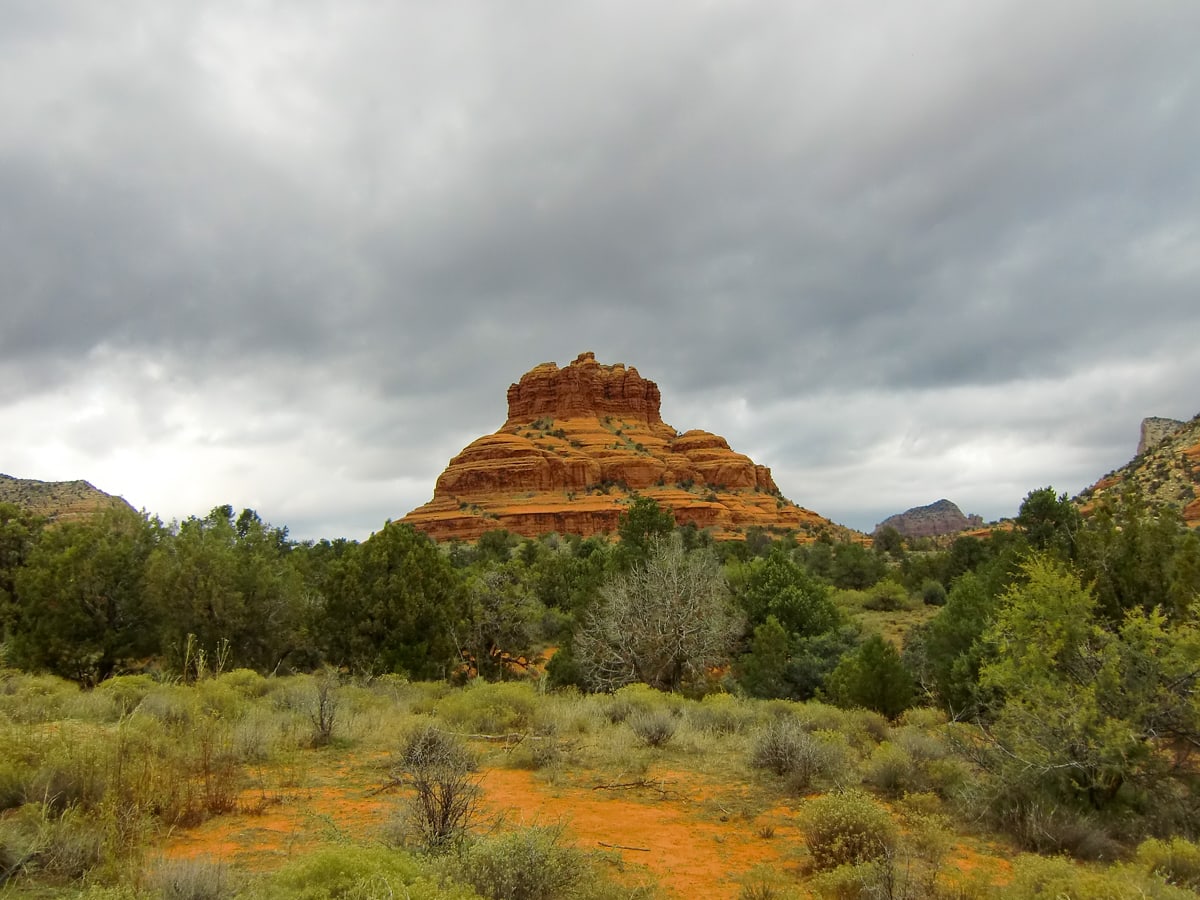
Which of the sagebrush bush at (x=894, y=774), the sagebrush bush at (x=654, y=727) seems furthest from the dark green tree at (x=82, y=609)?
the sagebrush bush at (x=894, y=774)

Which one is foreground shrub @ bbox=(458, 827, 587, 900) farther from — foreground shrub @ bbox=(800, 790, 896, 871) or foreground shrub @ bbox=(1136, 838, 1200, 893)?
foreground shrub @ bbox=(1136, 838, 1200, 893)

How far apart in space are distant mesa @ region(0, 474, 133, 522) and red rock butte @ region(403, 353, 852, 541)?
131 ft

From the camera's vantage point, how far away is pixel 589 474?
10275 cm

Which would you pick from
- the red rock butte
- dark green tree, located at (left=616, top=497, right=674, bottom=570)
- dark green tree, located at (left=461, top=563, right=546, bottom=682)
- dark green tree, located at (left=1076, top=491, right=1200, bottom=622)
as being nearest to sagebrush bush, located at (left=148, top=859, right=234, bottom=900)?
dark green tree, located at (left=1076, top=491, right=1200, bottom=622)

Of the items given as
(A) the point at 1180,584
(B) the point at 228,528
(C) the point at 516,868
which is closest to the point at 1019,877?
(C) the point at 516,868

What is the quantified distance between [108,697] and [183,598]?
25.5 feet

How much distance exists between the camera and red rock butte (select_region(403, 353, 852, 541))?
91750 millimetres

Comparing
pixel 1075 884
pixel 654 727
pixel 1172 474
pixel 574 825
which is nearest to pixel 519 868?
pixel 574 825

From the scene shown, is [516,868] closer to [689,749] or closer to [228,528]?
[689,749]

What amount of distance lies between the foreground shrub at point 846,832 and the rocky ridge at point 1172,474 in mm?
44042

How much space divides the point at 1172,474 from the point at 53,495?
8878 centimetres

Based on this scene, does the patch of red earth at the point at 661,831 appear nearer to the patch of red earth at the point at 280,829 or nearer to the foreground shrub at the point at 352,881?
the patch of red earth at the point at 280,829

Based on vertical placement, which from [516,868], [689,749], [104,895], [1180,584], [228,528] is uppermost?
[228,528]

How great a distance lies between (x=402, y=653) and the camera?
20.0 m
